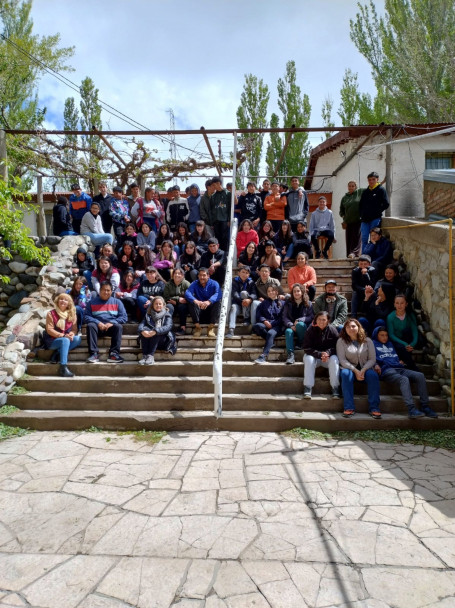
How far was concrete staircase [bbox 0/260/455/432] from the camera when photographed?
18.6ft

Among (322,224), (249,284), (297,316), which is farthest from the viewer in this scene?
(322,224)

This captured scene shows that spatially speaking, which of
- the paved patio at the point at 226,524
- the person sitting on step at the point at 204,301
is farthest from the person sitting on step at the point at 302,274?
the paved patio at the point at 226,524

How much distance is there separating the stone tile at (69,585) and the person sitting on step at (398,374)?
12.7 feet

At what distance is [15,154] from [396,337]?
35.5 ft

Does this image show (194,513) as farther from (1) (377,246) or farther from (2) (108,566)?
(1) (377,246)

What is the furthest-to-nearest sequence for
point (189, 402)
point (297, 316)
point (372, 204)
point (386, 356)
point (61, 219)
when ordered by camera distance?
point (61, 219), point (372, 204), point (297, 316), point (386, 356), point (189, 402)

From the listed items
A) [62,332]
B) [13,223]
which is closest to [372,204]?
[62,332]

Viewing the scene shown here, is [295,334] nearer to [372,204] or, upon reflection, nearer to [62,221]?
[372,204]

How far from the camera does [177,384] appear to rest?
6.27 metres

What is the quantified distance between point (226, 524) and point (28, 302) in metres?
5.47

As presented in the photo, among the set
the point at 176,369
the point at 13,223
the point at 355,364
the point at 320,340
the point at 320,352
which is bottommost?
the point at 176,369

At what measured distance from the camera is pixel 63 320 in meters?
6.87

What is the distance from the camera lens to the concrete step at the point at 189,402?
19.2ft

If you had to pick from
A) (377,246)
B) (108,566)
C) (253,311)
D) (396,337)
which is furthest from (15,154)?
(108,566)
